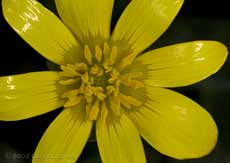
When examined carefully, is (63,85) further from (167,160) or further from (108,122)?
(167,160)

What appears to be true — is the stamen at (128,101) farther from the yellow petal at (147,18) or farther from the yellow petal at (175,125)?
the yellow petal at (147,18)

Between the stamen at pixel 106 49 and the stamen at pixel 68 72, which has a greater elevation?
the stamen at pixel 106 49

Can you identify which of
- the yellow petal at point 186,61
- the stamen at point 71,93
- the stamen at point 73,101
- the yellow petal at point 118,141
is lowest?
the yellow petal at point 118,141

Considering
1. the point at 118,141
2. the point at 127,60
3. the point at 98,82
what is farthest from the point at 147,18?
the point at 118,141

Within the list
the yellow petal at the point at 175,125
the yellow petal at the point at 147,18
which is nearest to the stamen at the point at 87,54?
the yellow petal at the point at 147,18

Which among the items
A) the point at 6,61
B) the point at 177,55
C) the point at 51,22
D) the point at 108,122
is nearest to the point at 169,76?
the point at 177,55

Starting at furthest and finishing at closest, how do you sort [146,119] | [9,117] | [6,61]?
[6,61] < [146,119] < [9,117]

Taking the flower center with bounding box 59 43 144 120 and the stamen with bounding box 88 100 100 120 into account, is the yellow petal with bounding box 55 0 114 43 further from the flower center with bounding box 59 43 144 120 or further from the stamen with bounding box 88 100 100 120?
the stamen with bounding box 88 100 100 120

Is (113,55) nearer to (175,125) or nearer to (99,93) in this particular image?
(99,93)

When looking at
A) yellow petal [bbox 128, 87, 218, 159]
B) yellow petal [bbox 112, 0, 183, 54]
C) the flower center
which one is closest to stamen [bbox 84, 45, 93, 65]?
the flower center
